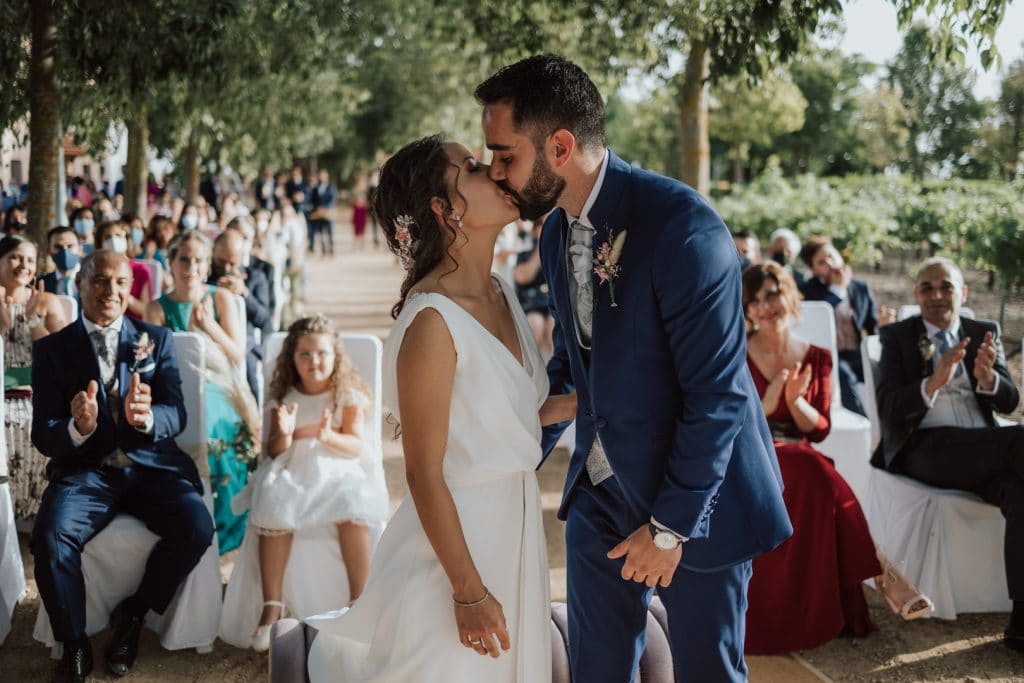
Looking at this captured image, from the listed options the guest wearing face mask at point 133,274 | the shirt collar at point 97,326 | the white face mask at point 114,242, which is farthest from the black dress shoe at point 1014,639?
the white face mask at point 114,242

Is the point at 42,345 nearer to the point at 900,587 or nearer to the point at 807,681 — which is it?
the point at 807,681

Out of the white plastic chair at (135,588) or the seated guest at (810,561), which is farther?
the seated guest at (810,561)

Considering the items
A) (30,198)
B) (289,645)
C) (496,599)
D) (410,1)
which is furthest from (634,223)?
(410,1)

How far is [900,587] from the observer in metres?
4.48

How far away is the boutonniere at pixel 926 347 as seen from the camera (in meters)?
4.96

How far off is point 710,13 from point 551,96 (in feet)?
13.9

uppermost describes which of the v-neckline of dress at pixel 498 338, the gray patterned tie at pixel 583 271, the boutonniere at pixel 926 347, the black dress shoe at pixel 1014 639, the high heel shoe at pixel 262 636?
the gray patterned tie at pixel 583 271

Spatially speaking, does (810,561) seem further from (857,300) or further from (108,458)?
(857,300)

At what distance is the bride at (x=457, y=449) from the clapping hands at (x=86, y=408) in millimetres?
1879

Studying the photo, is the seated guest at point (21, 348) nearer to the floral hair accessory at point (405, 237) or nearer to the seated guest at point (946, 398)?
the floral hair accessory at point (405, 237)

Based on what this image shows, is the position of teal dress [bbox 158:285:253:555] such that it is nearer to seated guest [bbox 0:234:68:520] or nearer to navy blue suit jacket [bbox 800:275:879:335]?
seated guest [bbox 0:234:68:520]

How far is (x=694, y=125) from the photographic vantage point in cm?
927

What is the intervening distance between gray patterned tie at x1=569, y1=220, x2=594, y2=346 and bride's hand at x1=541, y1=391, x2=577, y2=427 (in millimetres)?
331

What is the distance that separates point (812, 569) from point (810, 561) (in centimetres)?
4
